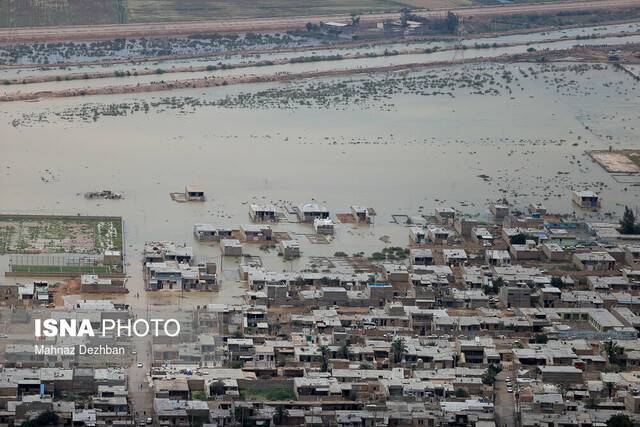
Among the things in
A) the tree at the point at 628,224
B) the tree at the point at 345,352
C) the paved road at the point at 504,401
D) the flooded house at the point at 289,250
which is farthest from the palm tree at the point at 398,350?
the tree at the point at 628,224

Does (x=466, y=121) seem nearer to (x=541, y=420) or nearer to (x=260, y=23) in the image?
(x=260, y=23)

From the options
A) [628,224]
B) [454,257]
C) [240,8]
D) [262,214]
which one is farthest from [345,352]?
[240,8]

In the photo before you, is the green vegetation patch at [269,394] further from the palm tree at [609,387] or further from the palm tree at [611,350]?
the palm tree at [611,350]

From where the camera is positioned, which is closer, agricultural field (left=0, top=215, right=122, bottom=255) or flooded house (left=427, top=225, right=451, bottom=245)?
agricultural field (left=0, top=215, right=122, bottom=255)

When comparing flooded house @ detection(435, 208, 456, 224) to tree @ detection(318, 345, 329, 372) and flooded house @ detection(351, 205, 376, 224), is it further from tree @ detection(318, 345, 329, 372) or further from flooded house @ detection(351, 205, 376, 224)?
tree @ detection(318, 345, 329, 372)

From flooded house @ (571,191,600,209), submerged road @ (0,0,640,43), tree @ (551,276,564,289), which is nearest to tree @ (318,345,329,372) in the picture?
tree @ (551,276,564,289)

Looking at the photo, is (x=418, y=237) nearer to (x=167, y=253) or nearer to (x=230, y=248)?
(x=230, y=248)
